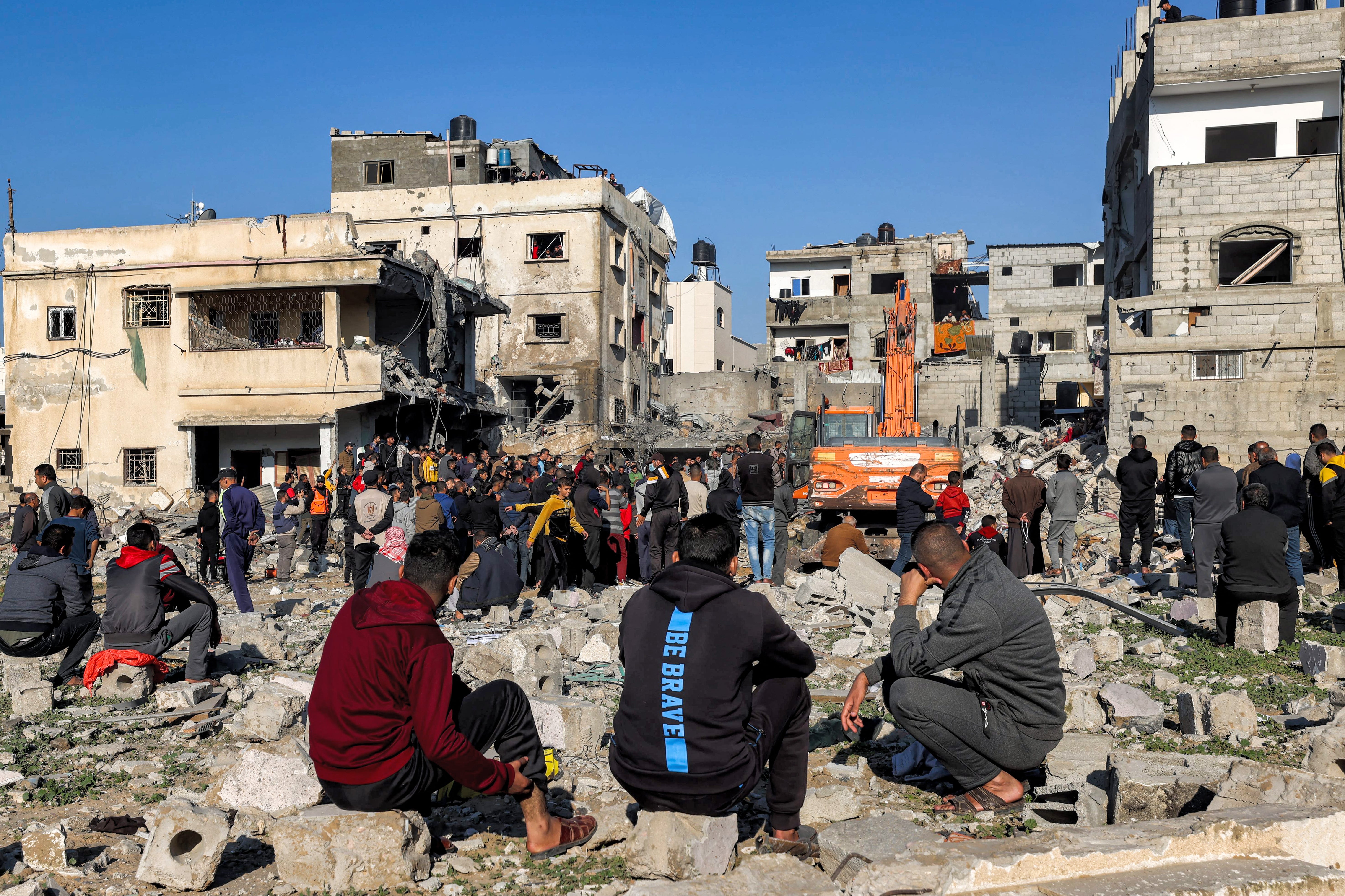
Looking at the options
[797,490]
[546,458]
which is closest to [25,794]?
[546,458]

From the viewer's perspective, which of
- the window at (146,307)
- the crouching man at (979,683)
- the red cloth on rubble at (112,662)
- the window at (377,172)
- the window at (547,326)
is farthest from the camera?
the window at (377,172)

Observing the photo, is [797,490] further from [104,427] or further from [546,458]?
[104,427]

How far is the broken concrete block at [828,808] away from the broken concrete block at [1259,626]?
4.89 m

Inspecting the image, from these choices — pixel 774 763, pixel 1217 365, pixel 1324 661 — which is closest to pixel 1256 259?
pixel 1217 365

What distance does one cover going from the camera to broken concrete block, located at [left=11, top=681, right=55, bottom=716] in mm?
6711

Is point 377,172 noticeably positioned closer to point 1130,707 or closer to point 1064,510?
point 1064,510

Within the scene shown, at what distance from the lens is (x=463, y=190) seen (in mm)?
33062

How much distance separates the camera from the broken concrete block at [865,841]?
373 centimetres

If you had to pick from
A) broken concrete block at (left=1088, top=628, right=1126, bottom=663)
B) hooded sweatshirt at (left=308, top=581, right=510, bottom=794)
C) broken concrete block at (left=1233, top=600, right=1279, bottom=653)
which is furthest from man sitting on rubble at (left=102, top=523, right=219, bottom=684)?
broken concrete block at (left=1233, top=600, right=1279, bottom=653)

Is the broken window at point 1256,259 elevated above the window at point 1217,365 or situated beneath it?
elevated above

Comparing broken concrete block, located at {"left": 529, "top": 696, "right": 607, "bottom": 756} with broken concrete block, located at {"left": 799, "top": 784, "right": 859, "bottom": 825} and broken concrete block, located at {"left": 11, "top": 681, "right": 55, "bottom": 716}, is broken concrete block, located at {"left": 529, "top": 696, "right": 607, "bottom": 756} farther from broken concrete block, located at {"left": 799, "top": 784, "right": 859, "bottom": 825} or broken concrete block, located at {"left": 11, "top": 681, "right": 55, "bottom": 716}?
broken concrete block, located at {"left": 11, "top": 681, "right": 55, "bottom": 716}

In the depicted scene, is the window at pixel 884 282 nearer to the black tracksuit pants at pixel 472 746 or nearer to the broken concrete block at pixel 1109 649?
the broken concrete block at pixel 1109 649

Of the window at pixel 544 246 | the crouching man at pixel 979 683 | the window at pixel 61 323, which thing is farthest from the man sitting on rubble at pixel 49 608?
the window at pixel 544 246

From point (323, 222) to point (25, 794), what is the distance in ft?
66.1
